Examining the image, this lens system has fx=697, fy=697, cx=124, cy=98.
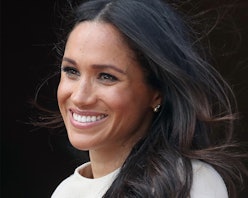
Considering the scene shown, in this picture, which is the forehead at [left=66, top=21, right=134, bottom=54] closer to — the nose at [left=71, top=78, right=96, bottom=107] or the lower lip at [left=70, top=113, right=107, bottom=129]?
the nose at [left=71, top=78, right=96, bottom=107]

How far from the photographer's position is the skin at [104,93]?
212 cm

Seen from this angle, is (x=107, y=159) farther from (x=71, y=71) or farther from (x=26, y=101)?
(x=26, y=101)

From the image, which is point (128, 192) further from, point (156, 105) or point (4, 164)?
point (4, 164)

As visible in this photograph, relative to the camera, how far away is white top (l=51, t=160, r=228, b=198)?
203cm

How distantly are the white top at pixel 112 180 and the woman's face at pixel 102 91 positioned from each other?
130 millimetres

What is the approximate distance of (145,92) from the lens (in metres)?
2.19

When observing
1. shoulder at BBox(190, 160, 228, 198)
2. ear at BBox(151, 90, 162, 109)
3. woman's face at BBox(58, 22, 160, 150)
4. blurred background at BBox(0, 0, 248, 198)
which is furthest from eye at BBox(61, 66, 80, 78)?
blurred background at BBox(0, 0, 248, 198)

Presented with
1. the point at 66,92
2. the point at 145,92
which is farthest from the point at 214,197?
the point at 66,92

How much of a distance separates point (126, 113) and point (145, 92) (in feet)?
0.33

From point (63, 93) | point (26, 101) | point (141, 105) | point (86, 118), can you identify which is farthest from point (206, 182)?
point (26, 101)

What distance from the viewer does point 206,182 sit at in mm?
2041

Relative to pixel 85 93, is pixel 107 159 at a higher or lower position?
lower

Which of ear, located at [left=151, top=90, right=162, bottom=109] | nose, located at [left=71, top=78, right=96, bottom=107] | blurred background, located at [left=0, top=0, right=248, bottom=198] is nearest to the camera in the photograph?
Answer: nose, located at [left=71, top=78, right=96, bottom=107]

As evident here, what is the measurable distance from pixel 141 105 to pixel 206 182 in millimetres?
327
